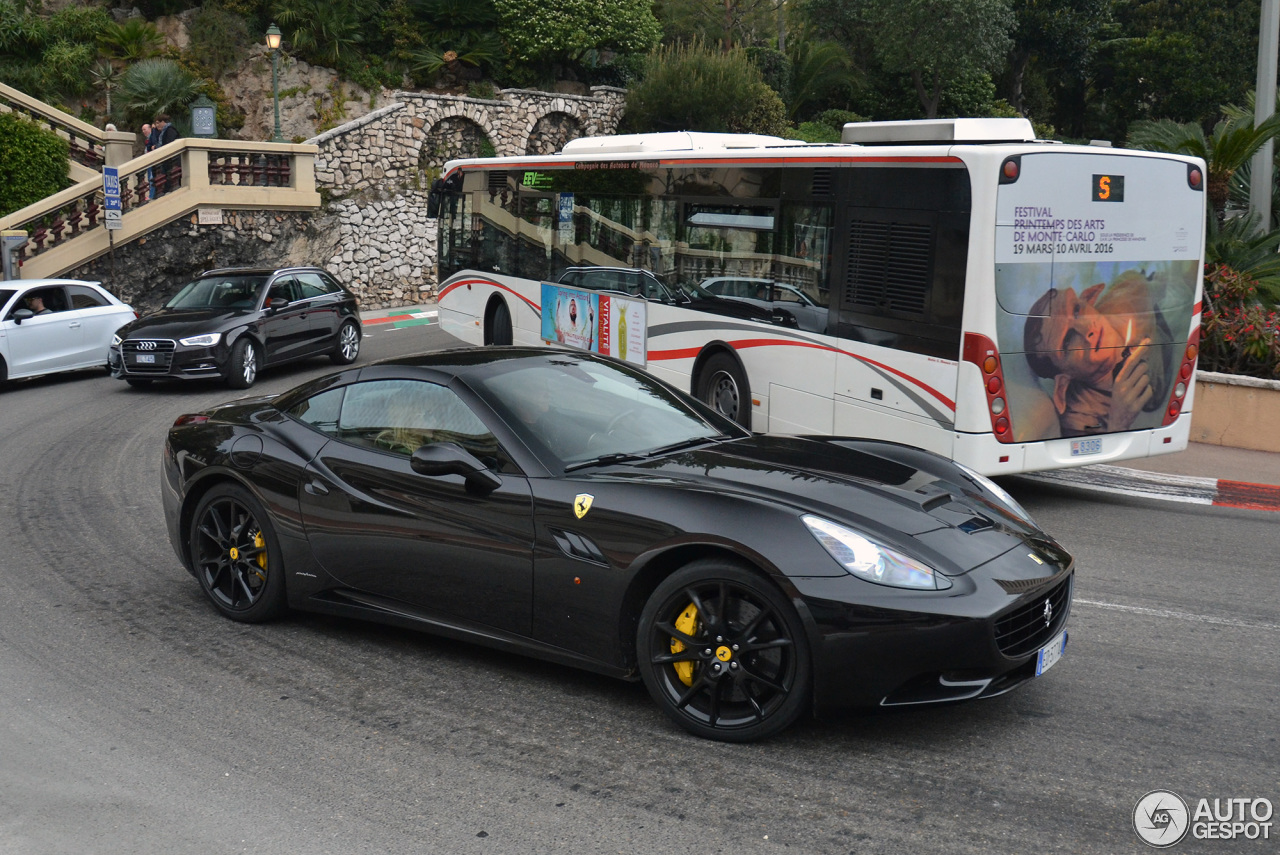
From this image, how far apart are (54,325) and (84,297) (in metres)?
0.81

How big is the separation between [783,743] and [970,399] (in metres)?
4.73

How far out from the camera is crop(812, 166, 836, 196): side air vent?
33.5ft

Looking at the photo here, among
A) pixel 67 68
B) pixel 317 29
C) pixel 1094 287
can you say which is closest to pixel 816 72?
pixel 317 29

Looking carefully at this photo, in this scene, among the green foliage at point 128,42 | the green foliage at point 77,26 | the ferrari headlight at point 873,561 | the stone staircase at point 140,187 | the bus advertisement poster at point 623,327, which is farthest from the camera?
the green foliage at point 128,42

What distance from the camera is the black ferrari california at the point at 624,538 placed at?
179 inches

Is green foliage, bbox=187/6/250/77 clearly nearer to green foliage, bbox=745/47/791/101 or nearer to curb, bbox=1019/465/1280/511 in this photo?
green foliage, bbox=745/47/791/101

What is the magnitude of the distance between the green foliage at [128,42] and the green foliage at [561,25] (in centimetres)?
944

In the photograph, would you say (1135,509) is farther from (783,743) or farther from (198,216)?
(198,216)

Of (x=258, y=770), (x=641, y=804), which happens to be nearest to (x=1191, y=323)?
(x=641, y=804)

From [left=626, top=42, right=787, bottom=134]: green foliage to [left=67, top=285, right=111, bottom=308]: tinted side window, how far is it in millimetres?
18725


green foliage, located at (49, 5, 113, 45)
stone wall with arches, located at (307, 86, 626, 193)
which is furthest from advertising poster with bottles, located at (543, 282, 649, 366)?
green foliage, located at (49, 5, 113, 45)

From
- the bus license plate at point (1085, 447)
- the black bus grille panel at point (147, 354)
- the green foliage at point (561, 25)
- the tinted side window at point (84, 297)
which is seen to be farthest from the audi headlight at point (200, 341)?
the green foliage at point (561, 25)

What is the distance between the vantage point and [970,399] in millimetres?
8898

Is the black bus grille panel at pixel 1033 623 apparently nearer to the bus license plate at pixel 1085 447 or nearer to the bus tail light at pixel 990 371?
the bus tail light at pixel 990 371
